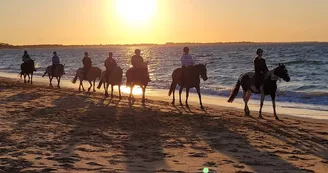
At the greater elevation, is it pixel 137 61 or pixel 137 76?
pixel 137 61

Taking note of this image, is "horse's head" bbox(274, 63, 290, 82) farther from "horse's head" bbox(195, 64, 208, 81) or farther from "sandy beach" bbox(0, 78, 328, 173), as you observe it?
"horse's head" bbox(195, 64, 208, 81)

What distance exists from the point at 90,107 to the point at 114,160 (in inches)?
327

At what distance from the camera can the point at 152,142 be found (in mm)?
9578

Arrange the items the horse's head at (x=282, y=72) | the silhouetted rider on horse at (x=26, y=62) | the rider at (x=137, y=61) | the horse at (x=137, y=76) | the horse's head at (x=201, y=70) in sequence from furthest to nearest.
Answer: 1. the silhouetted rider on horse at (x=26, y=62)
2. the horse at (x=137, y=76)
3. the rider at (x=137, y=61)
4. the horse's head at (x=201, y=70)
5. the horse's head at (x=282, y=72)

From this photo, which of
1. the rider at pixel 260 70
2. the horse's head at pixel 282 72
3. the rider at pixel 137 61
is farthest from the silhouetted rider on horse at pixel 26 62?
the horse's head at pixel 282 72

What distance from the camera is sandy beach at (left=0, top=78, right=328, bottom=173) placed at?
7.58m

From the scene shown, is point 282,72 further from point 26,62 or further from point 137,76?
Result: point 26,62

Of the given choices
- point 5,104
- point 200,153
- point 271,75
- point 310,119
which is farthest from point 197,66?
point 200,153

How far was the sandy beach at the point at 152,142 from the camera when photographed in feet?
24.9

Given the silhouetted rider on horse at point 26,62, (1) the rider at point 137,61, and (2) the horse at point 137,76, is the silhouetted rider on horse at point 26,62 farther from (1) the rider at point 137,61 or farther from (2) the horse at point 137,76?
(1) the rider at point 137,61

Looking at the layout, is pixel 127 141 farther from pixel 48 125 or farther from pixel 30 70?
pixel 30 70

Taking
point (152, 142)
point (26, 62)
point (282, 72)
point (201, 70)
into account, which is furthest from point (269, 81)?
point (26, 62)

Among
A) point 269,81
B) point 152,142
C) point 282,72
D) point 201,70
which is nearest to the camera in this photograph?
point 152,142

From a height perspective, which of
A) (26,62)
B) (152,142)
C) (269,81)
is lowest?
(152,142)
